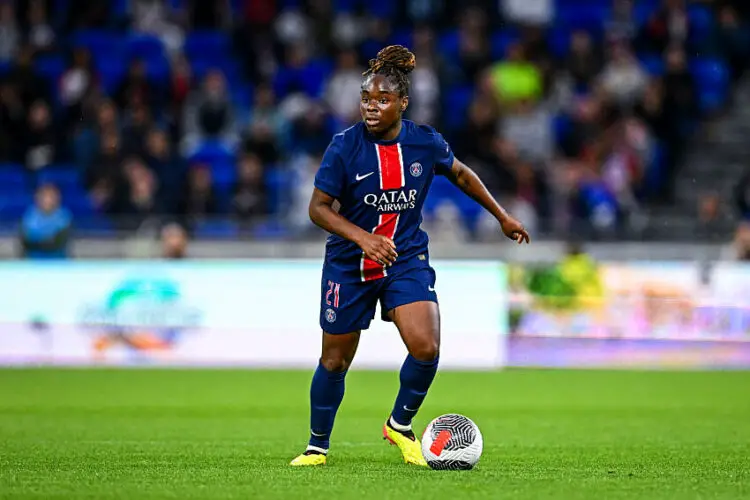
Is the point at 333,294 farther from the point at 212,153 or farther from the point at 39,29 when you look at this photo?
the point at 39,29

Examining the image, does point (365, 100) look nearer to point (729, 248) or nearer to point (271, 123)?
point (729, 248)

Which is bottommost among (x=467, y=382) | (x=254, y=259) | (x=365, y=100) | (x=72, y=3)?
(x=467, y=382)

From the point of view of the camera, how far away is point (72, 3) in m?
20.7

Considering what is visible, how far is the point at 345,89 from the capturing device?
18.4 metres

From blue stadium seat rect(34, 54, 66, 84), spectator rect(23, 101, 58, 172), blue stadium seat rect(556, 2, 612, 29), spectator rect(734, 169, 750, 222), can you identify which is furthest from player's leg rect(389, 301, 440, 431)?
blue stadium seat rect(556, 2, 612, 29)

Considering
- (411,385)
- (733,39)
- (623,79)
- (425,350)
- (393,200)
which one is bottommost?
(411,385)

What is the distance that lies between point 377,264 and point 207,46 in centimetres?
1344

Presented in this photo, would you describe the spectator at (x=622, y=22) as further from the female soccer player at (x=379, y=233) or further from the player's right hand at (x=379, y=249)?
the player's right hand at (x=379, y=249)

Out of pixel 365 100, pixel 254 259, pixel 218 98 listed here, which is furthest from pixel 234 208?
pixel 365 100

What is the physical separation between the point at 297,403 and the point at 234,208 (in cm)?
519

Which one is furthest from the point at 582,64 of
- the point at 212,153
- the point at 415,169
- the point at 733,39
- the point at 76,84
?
the point at 415,169

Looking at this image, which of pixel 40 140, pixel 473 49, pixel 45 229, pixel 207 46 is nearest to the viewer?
pixel 45 229

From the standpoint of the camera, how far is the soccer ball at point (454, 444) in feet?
24.1

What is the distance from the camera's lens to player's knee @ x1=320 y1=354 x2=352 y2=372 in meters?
7.57
